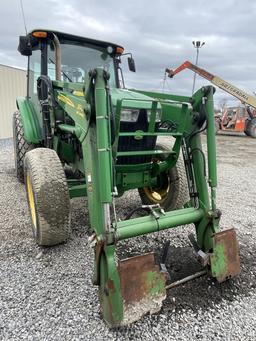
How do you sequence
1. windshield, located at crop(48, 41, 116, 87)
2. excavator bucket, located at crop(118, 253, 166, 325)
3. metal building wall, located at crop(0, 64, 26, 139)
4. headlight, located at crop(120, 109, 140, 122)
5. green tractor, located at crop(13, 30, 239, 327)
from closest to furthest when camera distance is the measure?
excavator bucket, located at crop(118, 253, 166, 325), green tractor, located at crop(13, 30, 239, 327), headlight, located at crop(120, 109, 140, 122), windshield, located at crop(48, 41, 116, 87), metal building wall, located at crop(0, 64, 26, 139)

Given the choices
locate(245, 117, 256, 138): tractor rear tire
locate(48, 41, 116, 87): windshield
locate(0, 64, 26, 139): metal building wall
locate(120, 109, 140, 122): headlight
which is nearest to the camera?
locate(120, 109, 140, 122): headlight

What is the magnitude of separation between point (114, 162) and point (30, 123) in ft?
→ 6.87

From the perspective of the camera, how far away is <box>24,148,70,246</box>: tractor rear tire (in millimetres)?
3082

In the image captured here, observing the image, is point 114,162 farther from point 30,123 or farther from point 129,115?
point 30,123

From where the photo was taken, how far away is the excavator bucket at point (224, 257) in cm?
265

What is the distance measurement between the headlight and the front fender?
5.87ft

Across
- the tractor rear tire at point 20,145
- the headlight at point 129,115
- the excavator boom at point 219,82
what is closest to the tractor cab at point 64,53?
the tractor rear tire at point 20,145

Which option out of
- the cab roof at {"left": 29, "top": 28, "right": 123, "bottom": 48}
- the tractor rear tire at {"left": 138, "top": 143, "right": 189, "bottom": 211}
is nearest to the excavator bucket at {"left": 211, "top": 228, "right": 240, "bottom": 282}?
the tractor rear tire at {"left": 138, "top": 143, "right": 189, "bottom": 211}

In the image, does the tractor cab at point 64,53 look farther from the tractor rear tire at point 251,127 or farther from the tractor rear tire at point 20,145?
the tractor rear tire at point 251,127

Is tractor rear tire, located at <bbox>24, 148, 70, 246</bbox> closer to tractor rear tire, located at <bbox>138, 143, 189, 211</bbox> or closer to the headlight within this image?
the headlight

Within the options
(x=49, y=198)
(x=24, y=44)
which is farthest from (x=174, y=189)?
(x=24, y=44)

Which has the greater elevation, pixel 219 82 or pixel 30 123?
pixel 219 82

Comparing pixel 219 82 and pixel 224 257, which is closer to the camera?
pixel 224 257

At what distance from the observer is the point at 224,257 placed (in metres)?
2.69
